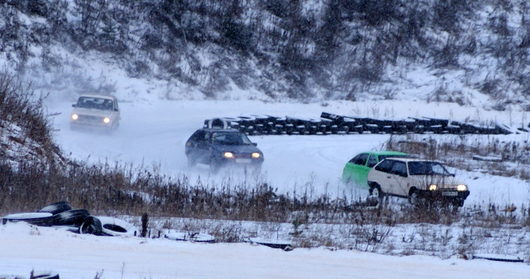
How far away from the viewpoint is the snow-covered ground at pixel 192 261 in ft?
35.1

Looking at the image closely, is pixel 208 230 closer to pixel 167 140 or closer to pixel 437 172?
pixel 437 172

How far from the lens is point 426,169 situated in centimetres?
2341

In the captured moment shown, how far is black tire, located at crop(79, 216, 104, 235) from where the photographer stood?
1321 cm

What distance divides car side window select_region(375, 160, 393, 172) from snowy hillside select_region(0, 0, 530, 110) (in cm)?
2483

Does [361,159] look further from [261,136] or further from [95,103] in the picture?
[95,103]

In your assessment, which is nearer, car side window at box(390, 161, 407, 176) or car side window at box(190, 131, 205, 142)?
car side window at box(390, 161, 407, 176)

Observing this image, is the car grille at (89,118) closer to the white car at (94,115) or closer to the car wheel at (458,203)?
the white car at (94,115)

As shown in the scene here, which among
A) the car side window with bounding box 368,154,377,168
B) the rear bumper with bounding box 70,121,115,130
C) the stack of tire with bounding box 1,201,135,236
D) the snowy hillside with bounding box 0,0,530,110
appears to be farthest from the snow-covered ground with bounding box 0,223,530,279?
the snowy hillside with bounding box 0,0,530,110

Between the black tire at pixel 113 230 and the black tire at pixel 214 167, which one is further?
the black tire at pixel 214 167

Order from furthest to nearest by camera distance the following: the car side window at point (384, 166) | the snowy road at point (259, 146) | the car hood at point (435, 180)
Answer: the snowy road at point (259, 146) → the car side window at point (384, 166) → the car hood at point (435, 180)

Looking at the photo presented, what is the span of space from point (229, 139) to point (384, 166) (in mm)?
5809

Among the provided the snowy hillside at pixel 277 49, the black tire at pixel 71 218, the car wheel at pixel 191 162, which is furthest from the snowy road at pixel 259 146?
the black tire at pixel 71 218

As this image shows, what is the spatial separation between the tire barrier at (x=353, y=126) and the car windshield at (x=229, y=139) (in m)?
9.83

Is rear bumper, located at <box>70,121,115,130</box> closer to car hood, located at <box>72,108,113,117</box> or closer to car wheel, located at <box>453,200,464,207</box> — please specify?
car hood, located at <box>72,108,113,117</box>
